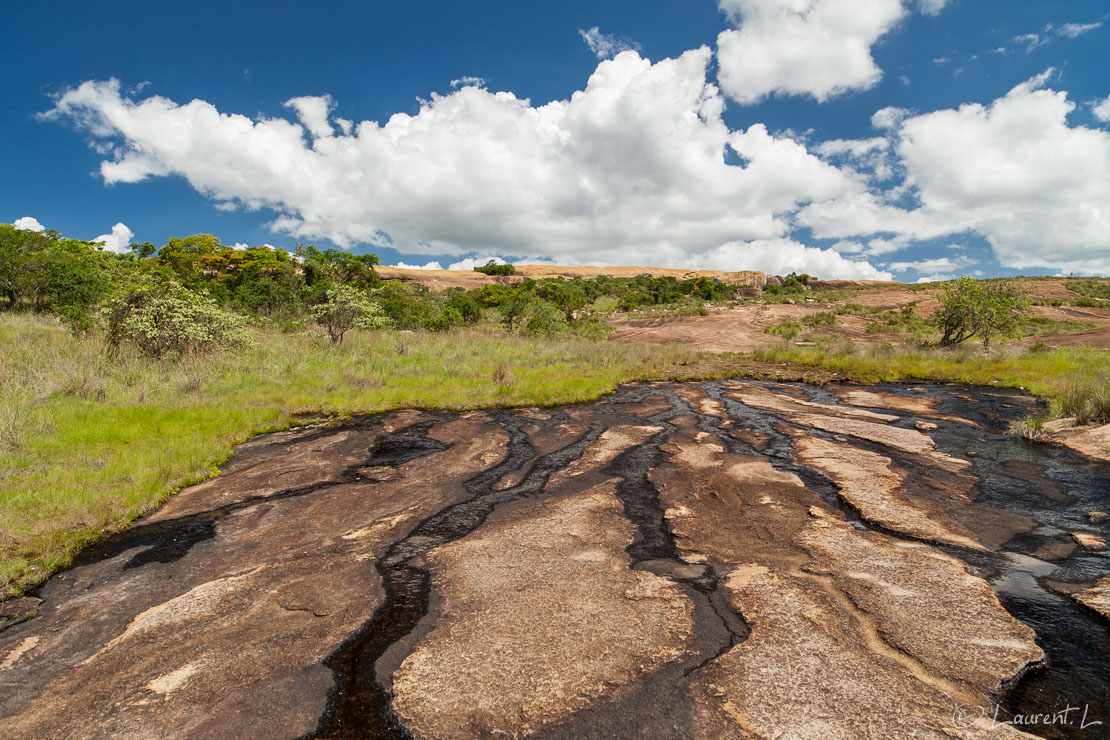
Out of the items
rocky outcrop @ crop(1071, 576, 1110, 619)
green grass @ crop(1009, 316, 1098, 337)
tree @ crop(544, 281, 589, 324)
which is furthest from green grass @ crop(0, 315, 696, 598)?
green grass @ crop(1009, 316, 1098, 337)

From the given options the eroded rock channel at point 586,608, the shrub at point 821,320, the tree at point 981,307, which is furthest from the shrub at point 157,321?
the shrub at point 821,320

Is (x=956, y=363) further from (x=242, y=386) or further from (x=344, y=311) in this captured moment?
(x=242, y=386)

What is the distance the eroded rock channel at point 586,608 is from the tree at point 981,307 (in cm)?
1805

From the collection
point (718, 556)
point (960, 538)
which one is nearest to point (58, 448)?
point (718, 556)

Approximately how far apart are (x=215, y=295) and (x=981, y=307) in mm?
38643

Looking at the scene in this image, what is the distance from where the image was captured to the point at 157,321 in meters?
14.0

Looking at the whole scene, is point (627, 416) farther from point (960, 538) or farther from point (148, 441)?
point (148, 441)

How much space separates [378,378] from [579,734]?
13.3 metres

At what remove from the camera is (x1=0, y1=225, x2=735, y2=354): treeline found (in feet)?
46.4

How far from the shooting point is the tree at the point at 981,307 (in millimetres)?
21031

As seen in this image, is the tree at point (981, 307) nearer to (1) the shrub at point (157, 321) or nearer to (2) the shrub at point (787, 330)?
(2) the shrub at point (787, 330)

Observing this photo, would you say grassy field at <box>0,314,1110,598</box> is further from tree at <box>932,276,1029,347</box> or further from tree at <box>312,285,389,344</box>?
tree at <box>932,276,1029,347</box>

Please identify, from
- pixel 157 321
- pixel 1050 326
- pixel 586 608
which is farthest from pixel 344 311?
pixel 1050 326

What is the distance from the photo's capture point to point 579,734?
8.87 feet
